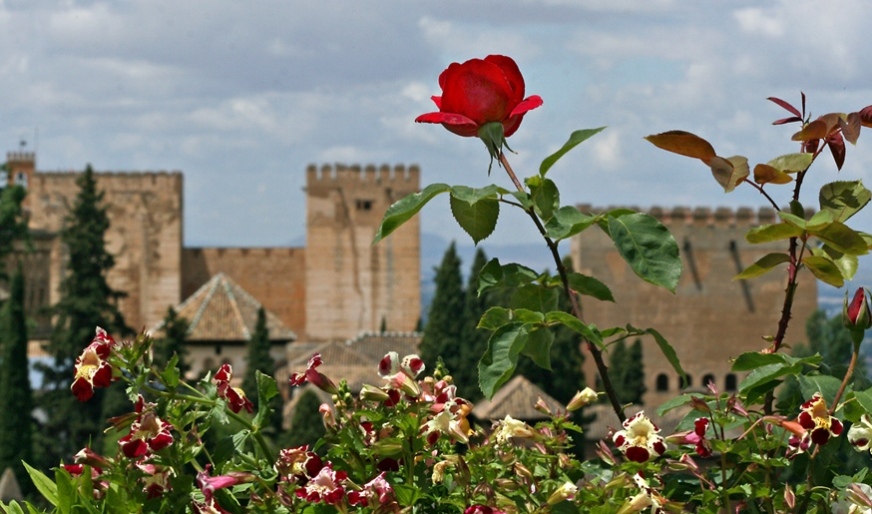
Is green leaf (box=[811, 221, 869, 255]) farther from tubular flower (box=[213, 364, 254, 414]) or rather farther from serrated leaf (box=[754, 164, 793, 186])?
tubular flower (box=[213, 364, 254, 414])

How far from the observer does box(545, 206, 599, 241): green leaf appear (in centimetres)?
175

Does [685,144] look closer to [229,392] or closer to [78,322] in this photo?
[229,392]

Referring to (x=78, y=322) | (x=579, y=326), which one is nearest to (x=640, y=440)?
(x=579, y=326)

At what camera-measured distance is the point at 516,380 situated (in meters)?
28.3

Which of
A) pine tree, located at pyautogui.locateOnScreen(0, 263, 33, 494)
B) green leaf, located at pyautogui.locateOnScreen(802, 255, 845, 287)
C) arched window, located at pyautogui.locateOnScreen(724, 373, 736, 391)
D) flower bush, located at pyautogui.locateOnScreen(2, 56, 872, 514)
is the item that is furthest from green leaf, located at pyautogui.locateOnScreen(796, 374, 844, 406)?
arched window, located at pyautogui.locateOnScreen(724, 373, 736, 391)

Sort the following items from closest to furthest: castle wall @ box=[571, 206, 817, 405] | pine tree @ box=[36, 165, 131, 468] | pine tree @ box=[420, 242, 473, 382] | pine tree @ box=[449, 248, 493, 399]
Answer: pine tree @ box=[449, 248, 493, 399] → pine tree @ box=[36, 165, 131, 468] → pine tree @ box=[420, 242, 473, 382] → castle wall @ box=[571, 206, 817, 405]

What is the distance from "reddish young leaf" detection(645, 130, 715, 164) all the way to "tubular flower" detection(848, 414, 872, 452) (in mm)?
348

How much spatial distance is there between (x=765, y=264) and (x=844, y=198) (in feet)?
0.43

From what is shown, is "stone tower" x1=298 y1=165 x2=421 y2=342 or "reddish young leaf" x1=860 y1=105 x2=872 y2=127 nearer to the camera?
"reddish young leaf" x1=860 y1=105 x2=872 y2=127

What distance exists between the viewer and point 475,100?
6.27 feet

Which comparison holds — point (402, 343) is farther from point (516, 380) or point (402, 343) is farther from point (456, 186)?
point (456, 186)

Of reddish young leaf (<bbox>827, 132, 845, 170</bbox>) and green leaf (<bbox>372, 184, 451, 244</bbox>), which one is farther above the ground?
reddish young leaf (<bbox>827, 132, 845, 170</bbox>)

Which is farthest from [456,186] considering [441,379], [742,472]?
[742,472]

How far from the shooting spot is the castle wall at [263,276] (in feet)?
148
